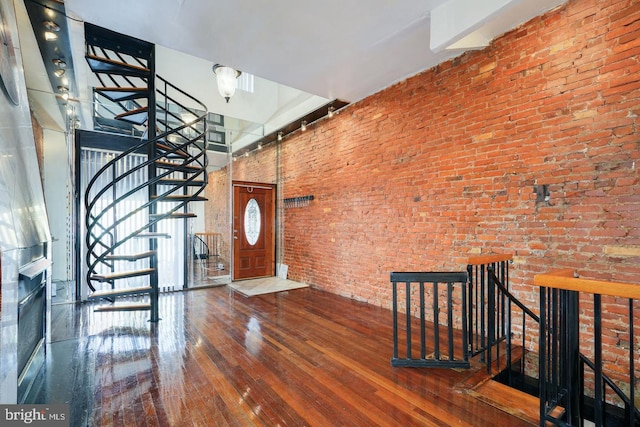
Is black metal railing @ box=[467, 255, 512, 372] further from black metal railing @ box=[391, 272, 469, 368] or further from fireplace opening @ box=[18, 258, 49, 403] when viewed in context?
fireplace opening @ box=[18, 258, 49, 403]

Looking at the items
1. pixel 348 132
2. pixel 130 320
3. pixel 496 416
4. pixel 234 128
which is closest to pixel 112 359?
pixel 130 320

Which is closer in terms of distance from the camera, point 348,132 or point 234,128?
point 348,132

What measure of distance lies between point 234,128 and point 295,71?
3.16 m

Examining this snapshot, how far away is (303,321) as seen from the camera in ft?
12.7

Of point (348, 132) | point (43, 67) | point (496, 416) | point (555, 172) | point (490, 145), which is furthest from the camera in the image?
point (348, 132)

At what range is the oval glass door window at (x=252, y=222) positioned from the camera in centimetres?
686

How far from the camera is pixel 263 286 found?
595cm

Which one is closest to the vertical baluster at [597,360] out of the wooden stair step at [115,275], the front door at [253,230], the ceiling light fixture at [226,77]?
the wooden stair step at [115,275]

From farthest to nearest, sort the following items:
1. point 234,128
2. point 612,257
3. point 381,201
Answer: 1. point 234,128
2. point 381,201
3. point 612,257

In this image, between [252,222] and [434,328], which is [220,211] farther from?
[434,328]

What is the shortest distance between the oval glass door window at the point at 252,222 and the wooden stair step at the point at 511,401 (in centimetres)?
553

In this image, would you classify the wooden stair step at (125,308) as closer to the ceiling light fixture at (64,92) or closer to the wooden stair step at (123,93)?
the wooden stair step at (123,93)

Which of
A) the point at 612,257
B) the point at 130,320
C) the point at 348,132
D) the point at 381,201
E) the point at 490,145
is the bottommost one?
the point at 130,320

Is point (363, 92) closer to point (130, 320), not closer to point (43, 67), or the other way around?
point (43, 67)
